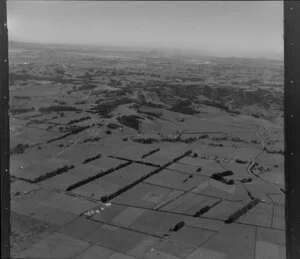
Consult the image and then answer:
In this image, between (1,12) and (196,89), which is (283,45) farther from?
(196,89)

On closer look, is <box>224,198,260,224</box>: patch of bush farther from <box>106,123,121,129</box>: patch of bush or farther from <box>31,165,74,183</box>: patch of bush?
<box>106,123,121,129</box>: patch of bush

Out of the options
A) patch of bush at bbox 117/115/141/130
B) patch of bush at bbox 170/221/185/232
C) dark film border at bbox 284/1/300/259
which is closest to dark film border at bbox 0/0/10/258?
dark film border at bbox 284/1/300/259

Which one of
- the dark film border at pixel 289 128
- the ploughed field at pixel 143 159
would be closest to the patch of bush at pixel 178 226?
the ploughed field at pixel 143 159

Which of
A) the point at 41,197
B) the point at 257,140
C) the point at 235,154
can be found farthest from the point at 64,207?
the point at 257,140

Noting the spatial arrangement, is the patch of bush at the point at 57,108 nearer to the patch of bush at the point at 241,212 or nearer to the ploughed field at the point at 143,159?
the ploughed field at the point at 143,159

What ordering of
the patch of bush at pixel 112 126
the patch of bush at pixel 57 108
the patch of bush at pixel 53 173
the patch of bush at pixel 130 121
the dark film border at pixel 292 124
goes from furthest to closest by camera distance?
the patch of bush at pixel 130 121 → the patch of bush at pixel 112 126 → the patch of bush at pixel 57 108 → the patch of bush at pixel 53 173 → the dark film border at pixel 292 124

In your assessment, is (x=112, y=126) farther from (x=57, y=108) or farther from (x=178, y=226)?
(x=178, y=226)
